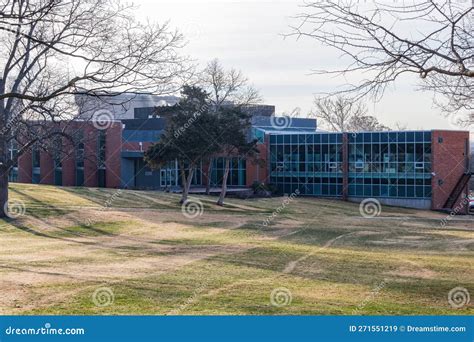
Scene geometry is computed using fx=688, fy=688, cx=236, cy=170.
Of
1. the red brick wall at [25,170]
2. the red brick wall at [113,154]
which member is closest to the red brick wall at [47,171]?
the red brick wall at [25,170]

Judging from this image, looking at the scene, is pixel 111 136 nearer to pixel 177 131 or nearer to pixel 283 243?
pixel 177 131

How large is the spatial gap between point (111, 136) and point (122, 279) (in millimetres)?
44048

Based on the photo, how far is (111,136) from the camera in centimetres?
5828

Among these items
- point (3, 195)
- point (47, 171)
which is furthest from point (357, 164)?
point (3, 195)

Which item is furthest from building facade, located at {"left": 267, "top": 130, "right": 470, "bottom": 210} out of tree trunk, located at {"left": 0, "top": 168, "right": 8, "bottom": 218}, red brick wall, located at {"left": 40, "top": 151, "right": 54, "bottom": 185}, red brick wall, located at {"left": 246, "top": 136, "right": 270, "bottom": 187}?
tree trunk, located at {"left": 0, "top": 168, "right": 8, "bottom": 218}

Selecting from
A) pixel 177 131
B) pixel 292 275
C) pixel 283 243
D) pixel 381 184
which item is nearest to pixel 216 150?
pixel 177 131

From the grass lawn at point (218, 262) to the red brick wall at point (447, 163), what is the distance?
15313 millimetres

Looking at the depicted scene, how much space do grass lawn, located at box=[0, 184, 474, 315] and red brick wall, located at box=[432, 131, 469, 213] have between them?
15313mm

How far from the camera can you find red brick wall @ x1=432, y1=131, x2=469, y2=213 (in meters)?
55.5

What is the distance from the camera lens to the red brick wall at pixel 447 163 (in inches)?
2186

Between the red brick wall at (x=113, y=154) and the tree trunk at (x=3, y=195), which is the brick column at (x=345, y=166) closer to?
the red brick wall at (x=113, y=154)

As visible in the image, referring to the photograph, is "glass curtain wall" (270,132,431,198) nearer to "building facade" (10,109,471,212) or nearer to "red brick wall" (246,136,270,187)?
"building facade" (10,109,471,212)

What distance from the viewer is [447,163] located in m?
56.3

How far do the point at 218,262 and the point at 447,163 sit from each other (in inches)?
1608
